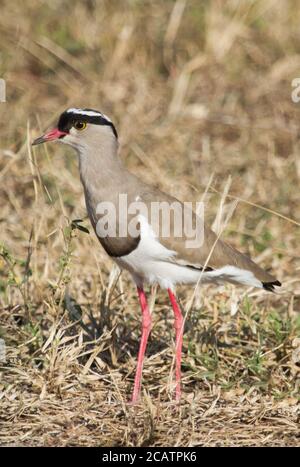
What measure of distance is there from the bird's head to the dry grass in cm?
21

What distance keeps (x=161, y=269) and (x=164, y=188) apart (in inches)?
79.5

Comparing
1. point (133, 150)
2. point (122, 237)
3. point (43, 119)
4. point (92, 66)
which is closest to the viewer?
point (122, 237)

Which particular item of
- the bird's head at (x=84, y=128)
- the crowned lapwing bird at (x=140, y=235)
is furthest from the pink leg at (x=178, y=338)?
the bird's head at (x=84, y=128)

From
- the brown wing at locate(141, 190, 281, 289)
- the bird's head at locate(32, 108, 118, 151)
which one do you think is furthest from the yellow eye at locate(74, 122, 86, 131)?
the brown wing at locate(141, 190, 281, 289)

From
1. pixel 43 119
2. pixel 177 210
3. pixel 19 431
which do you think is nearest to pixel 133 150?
pixel 43 119

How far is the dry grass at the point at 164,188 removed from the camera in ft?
12.7

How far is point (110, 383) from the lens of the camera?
4160 millimetres

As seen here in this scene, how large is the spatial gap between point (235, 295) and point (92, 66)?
3.38 metres

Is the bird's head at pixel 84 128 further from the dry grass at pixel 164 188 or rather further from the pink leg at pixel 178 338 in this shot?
the pink leg at pixel 178 338

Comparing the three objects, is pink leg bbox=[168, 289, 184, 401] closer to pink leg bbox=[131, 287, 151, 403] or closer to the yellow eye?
pink leg bbox=[131, 287, 151, 403]

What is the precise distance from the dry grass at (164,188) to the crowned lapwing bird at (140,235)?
0.57 feet

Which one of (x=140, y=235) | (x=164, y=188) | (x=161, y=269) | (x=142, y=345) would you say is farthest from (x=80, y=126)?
(x=164, y=188)

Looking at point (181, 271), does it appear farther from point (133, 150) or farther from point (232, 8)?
point (232, 8)
